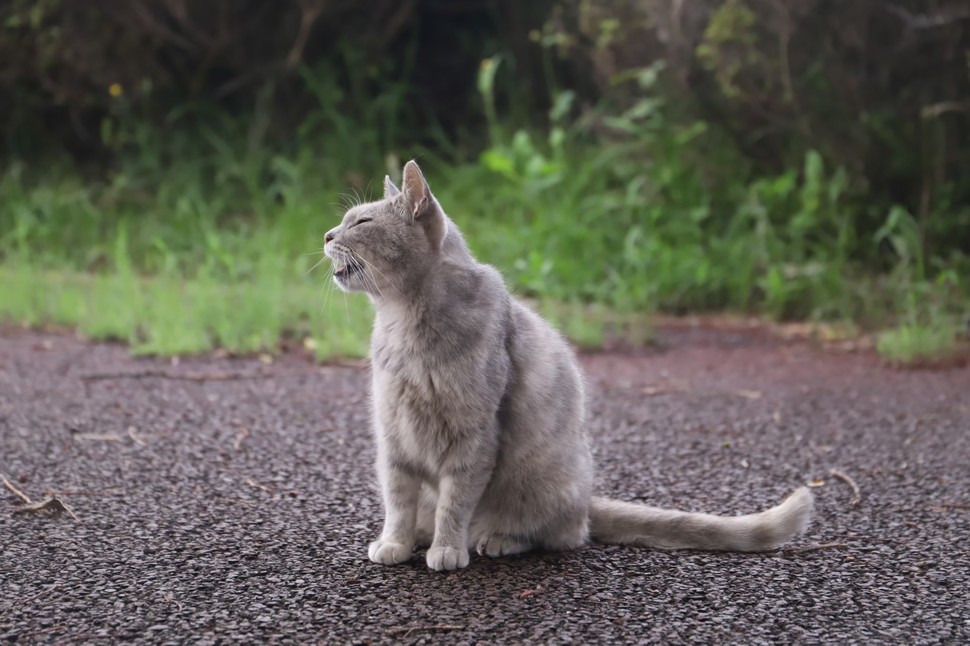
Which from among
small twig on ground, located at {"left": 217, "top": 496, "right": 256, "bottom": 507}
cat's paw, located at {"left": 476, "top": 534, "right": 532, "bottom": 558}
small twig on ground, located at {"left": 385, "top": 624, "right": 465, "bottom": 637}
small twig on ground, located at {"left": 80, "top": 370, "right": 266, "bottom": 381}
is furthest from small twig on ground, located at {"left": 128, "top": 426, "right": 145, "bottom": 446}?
small twig on ground, located at {"left": 385, "top": 624, "right": 465, "bottom": 637}

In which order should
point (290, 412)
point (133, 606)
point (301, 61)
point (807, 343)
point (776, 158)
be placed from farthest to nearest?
point (301, 61) < point (776, 158) < point (807, 343) < point (290, 412) < point (133, 606)

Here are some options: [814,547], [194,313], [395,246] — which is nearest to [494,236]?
[194,313]

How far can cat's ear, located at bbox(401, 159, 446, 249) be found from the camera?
291 centimetres

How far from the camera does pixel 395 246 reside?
2.92 m

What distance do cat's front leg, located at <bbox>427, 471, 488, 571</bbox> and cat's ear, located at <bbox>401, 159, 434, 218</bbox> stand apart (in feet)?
2.33

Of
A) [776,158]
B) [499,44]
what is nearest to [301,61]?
[499,44]

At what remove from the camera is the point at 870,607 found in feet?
8.49

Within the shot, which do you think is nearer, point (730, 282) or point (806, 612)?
point (806, 612)

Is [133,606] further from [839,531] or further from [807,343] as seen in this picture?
[807,343]

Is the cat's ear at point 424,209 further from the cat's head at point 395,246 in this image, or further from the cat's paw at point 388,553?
the cat's paw at point 388,553

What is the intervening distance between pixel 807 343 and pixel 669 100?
226 cm

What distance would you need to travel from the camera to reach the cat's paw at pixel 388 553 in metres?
2.82

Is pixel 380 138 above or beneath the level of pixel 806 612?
above


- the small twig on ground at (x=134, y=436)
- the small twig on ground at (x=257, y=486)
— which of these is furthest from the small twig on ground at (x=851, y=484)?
the small twig on ground at (x=134, y=436)
